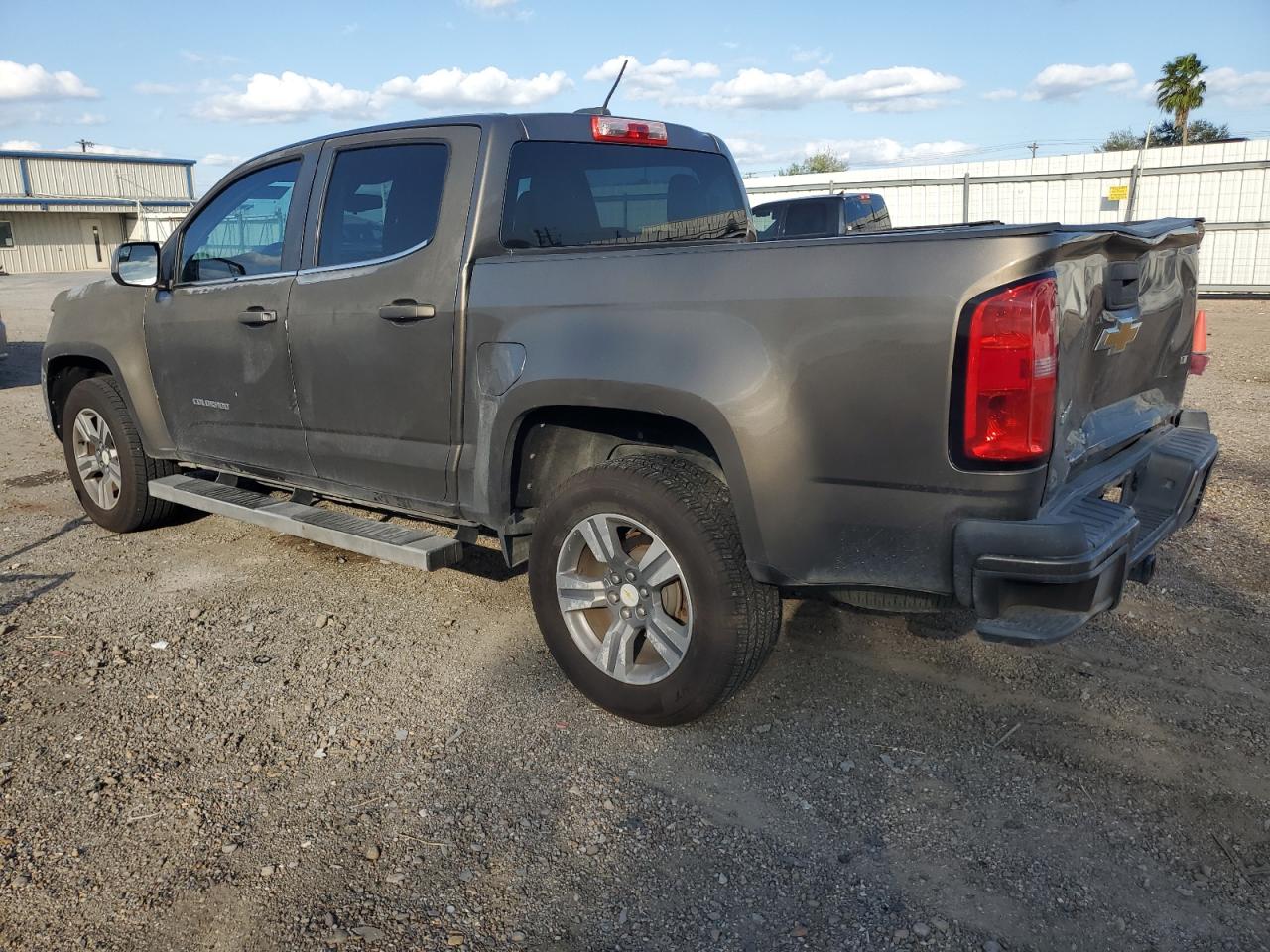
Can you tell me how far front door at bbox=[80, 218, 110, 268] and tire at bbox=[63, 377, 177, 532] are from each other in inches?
1772

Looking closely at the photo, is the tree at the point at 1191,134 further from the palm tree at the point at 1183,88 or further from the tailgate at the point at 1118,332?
the tailgate at the point at 1118,332

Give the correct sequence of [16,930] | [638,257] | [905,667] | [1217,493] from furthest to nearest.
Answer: [1217,493]
[905,667]
[638,257]
[16,930]

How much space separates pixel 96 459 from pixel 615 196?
3.51 meters

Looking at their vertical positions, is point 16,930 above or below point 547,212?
below

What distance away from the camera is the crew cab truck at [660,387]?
2588mm

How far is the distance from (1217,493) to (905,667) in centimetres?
332

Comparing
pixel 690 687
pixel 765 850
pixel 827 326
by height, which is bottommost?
pixel 765 850

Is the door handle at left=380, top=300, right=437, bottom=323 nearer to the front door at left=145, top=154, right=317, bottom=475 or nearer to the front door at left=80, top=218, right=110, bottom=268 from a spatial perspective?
the front door at left=145, top=154, right=317, bottom=475

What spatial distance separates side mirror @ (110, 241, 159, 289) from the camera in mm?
4926

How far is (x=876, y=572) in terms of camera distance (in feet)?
9.23

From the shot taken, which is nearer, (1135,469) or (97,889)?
(97,889)

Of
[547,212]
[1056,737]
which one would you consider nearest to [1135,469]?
[1056,737]

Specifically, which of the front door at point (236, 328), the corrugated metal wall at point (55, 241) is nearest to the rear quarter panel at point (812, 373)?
the front door at point (236, 328)

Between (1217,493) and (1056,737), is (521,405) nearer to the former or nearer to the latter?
(1056,737)
